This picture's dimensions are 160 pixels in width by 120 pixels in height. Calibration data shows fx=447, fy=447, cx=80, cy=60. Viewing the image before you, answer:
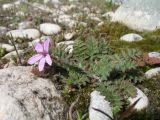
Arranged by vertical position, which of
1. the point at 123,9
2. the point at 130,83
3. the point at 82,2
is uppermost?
the point at 130,83

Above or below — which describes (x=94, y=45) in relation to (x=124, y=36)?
above

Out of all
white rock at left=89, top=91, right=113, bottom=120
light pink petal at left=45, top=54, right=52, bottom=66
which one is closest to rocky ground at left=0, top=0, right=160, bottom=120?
white rock at left=89, top=91, right=113, bottom=120

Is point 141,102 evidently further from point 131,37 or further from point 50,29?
point 50,29

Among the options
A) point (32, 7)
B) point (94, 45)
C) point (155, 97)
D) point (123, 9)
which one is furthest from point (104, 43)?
point (32, 7)

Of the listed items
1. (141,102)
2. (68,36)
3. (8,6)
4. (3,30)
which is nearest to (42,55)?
(141,102)

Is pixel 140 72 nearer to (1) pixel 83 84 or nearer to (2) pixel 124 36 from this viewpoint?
(1) pixel 83 84

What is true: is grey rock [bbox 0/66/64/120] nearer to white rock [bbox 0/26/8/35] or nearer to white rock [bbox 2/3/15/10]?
white rock [bbox 0/26/8/35]

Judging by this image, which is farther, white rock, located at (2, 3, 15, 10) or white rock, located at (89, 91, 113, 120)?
white rock, located at (2, 3, 15, 10)
